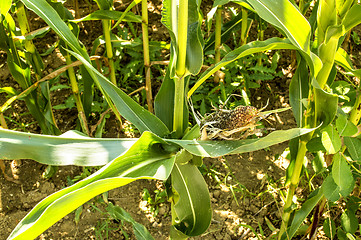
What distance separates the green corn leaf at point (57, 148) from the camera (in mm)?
1191

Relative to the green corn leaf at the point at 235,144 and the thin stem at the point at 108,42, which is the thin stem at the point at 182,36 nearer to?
the green corn leaf at the point at 235,144

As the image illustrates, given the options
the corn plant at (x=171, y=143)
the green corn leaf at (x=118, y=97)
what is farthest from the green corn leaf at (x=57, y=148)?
the green corn leaf at (x=118, y=97)

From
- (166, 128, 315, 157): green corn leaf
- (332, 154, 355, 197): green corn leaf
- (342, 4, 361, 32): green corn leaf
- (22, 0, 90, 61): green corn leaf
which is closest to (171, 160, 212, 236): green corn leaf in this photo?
(166, 128, 315, 157): green corn leaf

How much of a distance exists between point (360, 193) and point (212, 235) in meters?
0.80

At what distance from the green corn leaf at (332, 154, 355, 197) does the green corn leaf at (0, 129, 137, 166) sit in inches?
28.6

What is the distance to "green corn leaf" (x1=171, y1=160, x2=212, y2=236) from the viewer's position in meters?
1.53

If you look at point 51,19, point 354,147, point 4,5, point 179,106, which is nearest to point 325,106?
point 354,147

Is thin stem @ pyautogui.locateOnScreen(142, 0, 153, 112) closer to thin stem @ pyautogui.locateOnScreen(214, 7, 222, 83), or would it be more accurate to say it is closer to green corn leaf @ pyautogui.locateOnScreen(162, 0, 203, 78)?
thin stem @ pyautogui.locateOnScreen(214, 7, 222, 83)

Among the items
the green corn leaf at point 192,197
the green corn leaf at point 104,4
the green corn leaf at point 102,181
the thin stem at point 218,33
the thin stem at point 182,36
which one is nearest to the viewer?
the green corn leaf at point 102,181

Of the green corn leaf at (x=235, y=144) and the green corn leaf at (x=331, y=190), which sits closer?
the green corn leaf at (x=235, y=144)

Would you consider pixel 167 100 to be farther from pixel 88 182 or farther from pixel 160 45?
pixel 160 45

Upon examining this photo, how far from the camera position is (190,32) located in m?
1.47

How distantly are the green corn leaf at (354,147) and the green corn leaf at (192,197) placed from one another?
1.74 ft

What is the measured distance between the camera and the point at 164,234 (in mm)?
2133
